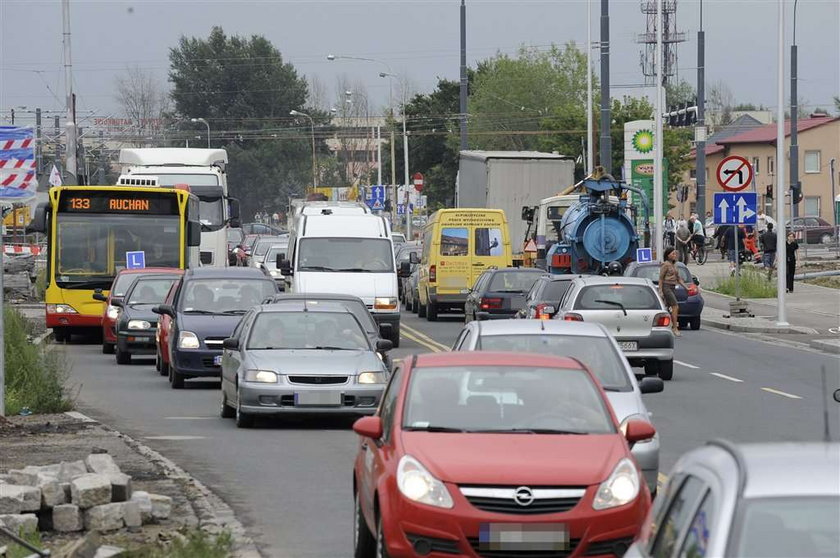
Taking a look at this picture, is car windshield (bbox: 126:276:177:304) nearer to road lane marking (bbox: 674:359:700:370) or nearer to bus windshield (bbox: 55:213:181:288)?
bus windshield (bbox: 55:213:181:288)

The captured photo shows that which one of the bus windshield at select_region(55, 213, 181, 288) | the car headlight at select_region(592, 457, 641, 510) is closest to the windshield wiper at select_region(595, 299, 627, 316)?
the bus windshield at select_region(55, 213, 181, 288)

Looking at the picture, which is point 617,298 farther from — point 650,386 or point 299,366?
point 650,386

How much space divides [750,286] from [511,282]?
15.7m

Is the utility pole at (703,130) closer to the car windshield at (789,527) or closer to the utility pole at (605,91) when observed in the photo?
the utility pole at (605,91)

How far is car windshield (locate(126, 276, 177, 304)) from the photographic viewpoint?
98.9ft

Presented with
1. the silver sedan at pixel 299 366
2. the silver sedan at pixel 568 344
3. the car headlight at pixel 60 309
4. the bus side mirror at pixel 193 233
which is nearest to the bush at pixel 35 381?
the silver sedan at pixel 299 366

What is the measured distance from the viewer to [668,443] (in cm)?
1661

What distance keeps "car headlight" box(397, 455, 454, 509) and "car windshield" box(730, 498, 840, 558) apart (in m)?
3.85

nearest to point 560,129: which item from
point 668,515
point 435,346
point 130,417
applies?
point 435,346

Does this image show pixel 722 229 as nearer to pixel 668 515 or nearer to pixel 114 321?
pixel 114 321

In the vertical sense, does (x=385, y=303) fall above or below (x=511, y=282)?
below

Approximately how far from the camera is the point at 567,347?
44.5 feet

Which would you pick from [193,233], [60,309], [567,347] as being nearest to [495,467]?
[567,347]

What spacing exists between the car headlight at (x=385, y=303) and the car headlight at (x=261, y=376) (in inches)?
532
